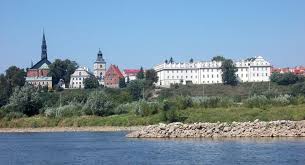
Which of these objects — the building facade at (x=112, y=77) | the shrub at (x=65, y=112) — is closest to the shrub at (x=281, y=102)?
the shrub at (x=65, y=112)

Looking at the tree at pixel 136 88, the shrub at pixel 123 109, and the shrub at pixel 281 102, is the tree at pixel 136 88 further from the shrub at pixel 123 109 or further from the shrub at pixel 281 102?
the shrub at pixel 281 102

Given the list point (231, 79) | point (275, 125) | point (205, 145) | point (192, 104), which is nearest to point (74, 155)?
point (205, 145)

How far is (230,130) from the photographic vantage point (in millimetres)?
47594

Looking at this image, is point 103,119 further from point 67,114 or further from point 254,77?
point 254,77

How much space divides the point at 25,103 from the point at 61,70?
85.3 metres

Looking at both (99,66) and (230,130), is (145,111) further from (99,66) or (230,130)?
(99,66)

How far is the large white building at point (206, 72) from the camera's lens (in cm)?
15825

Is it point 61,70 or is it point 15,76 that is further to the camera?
point 61,70

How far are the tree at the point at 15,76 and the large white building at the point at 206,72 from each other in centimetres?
3474

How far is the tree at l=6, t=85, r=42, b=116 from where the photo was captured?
7975cm

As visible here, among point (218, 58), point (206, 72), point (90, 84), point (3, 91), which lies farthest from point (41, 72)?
point (218, 58)

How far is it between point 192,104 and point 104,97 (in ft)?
35.7

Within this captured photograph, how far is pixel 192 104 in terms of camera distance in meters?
71.6

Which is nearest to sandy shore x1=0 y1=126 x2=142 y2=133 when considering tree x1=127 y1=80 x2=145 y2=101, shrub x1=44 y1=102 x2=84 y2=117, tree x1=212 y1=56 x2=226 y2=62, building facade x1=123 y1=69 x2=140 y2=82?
shrub x1=44 y1=102 x2=84 y2=117
